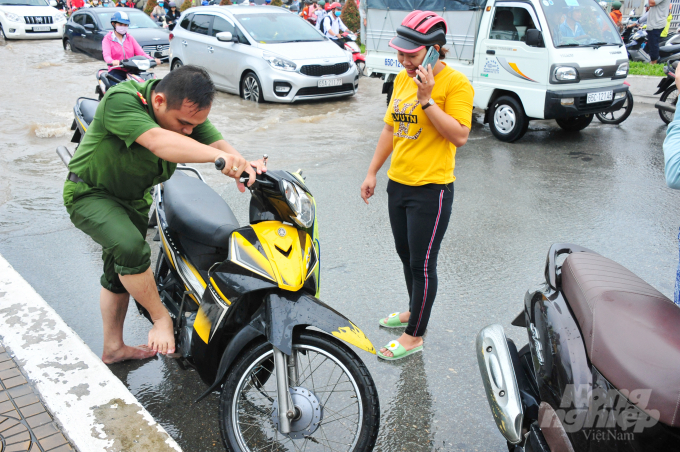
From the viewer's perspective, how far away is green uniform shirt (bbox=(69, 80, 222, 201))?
266cm

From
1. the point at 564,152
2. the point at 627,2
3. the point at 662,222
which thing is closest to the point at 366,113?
the point at 564,152

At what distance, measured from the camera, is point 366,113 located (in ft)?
35.3

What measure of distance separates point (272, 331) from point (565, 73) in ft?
22.7

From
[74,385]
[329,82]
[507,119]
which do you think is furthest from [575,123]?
[74,385]

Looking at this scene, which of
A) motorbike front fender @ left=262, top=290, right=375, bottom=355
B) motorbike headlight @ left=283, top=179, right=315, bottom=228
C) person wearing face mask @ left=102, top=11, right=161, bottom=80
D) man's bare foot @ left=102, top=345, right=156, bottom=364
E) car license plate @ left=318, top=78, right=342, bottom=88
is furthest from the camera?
car license plate @ left=318, top=78, right=342, bottom=88

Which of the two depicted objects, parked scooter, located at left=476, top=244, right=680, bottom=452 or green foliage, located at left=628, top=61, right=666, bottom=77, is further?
green foliage, located at left=628, top=61, right=666, bottom=77

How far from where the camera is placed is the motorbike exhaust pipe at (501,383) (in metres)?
2.13

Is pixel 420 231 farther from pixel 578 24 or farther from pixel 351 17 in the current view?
pixel 351 17

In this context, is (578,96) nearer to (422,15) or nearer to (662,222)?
(662,222)

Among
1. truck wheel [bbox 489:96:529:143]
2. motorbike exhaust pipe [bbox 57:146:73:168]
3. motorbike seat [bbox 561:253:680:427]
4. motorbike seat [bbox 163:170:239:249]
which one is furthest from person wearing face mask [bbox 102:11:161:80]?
motorbike seat [bbox 561:253:680:427]

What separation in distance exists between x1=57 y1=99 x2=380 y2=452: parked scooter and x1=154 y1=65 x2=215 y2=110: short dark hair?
48cm

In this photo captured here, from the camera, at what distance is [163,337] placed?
3.04 metres

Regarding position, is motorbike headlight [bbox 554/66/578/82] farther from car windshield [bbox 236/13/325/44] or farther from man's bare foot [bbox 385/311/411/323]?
car windshield [bbox 236/13/325/44]

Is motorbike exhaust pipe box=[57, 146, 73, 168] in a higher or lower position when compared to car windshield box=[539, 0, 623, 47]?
lower
